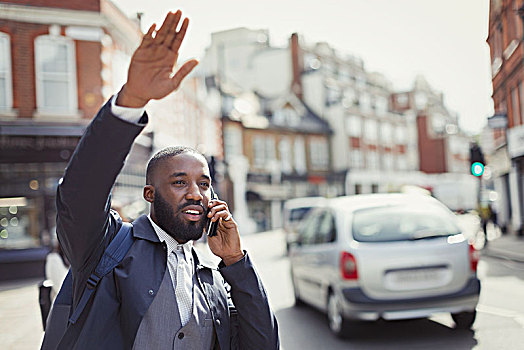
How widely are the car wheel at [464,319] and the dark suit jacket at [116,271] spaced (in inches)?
189

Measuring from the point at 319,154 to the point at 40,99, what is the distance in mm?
Answer: 34979

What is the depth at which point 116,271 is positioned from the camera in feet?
6.49

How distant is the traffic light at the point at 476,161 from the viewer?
15.3 metres

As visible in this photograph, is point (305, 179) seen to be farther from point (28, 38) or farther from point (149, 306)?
point (149, 306)

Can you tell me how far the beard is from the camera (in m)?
2.14

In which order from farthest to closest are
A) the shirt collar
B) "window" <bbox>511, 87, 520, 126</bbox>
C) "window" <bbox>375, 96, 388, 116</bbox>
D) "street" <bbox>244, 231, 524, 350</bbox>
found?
"window" <bbox>375, 96, 388, 116</bbox> < "window" <bbox>511, 87, 520, 126</bbox> < "street" <bbox>244, 231, 524, 350</bbox> < the shirt collar

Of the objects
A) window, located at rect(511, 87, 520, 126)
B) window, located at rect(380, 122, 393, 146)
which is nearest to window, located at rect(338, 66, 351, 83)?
window, located at rect(380, 122, 393, 146)

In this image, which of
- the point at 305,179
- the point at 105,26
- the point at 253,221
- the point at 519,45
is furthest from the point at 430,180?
the point at 105,26

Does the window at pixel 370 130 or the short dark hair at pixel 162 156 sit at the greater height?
the window at pixel 370 130

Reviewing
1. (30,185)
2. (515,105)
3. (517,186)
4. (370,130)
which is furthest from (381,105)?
(30,185)

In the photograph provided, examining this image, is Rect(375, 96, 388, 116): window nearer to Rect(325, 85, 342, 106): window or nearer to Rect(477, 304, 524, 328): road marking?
Rect(325, 85, 342, 106): window

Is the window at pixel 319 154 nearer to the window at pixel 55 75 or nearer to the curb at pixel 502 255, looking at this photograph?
the curb at pixel 502 255

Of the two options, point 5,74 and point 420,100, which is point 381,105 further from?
point 5,74

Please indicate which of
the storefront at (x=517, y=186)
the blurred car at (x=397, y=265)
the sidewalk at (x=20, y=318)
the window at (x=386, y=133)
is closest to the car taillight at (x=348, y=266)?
the blurred car at (x=397, y=265)
